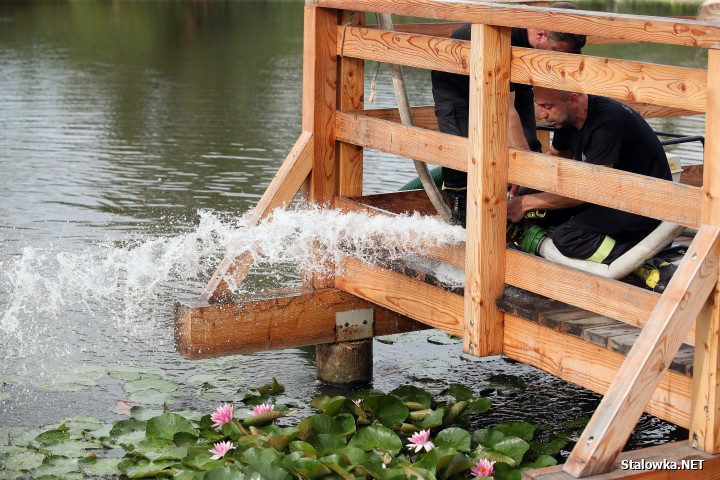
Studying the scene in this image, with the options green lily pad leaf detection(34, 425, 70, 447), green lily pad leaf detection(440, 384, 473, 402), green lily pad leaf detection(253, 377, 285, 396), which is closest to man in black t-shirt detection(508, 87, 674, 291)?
green lily pad leaf detection(440, 384, 473, 402)

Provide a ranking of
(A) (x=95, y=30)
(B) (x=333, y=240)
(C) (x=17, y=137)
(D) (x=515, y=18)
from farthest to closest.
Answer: (A) (x=95, y=30), (C) (x=17, y=137), (B) (x=333, y=240), (D) (x=515, y=18)

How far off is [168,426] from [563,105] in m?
2.24

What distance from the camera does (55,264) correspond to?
27.7 ft

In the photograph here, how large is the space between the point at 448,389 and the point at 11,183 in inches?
248

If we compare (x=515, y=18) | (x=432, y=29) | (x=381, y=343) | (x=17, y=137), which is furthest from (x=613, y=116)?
(x=17, y=137)

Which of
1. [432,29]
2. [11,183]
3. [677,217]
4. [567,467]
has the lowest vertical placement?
[11,183]

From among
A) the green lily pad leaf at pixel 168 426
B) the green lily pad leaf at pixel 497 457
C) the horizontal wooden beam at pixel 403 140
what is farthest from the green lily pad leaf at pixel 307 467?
the horizontal wooden beam at pixel 403 140

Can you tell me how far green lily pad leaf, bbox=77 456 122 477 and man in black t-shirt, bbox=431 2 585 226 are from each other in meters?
1.85

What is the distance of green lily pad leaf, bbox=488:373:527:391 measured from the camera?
6.55 m

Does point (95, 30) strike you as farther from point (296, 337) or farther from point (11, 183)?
point (296, 337)

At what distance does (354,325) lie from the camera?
6344mm

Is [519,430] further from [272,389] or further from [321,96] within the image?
[321,96]

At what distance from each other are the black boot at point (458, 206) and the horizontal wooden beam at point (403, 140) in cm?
35

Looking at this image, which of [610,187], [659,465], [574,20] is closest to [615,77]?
[574,20]
